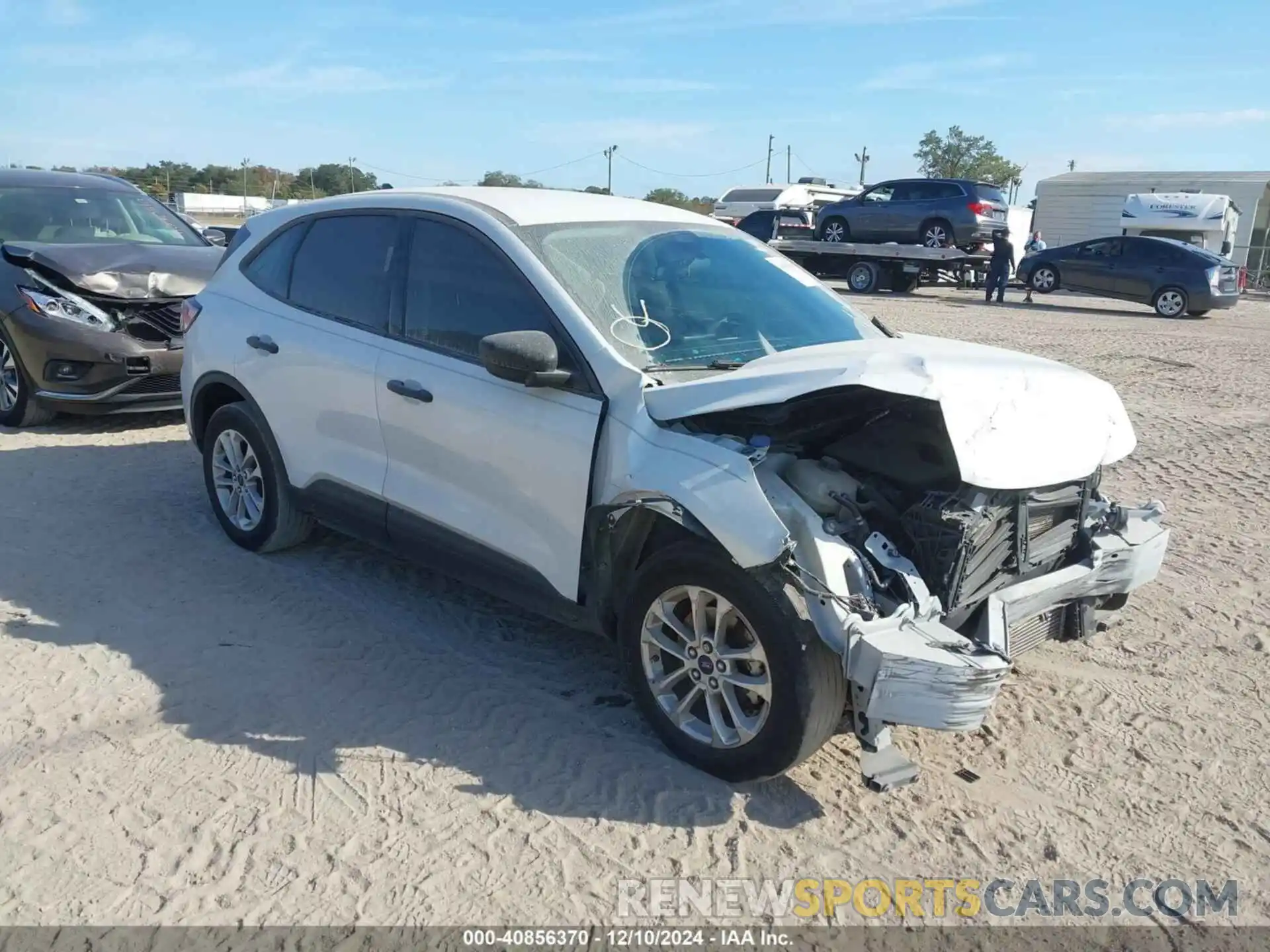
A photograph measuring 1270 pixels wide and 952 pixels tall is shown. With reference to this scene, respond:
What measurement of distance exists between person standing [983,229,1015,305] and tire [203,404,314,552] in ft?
65.4

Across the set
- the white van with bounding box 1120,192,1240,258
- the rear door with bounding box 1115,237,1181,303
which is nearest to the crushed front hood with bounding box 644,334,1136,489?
the rear door with bounding box 1115,237,1181,303

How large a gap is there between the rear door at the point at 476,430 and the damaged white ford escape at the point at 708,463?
0.04 feet

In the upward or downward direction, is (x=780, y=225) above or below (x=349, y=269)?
above

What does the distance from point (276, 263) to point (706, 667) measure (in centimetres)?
331

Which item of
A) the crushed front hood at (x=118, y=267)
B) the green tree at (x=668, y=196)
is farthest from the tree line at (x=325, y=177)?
the crushed front hood at (x=118, y=267)

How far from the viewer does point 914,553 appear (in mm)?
3465

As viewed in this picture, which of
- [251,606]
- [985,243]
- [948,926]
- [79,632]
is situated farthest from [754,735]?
[985,243]

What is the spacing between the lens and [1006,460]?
132 inches

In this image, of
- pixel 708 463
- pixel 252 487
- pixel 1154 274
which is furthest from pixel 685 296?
pixel 1154 274

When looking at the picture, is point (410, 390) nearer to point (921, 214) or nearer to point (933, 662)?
point (933, 662)

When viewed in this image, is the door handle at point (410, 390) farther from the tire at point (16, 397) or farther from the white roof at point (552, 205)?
the tire at point (16, 397)

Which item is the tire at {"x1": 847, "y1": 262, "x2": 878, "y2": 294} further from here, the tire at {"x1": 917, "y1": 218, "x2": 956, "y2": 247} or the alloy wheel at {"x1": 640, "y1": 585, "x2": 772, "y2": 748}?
the alloy wheel at {"x1": 640, "y1": 585, "x2": 772, "y2": 748}

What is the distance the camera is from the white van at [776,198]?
32906 mm

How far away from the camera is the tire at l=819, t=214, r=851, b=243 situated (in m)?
24.1
